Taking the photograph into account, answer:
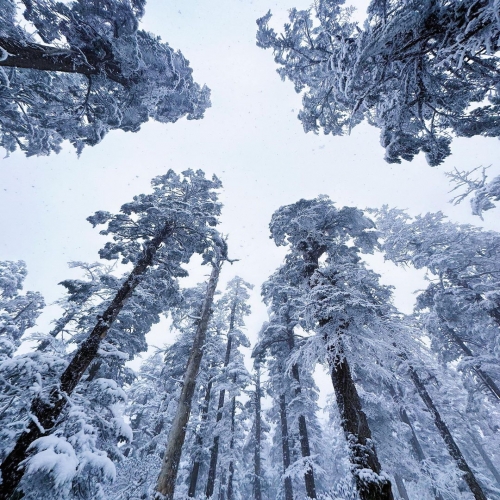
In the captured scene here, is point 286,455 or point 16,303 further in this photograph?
point 16,303

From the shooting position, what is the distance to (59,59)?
7.11 m

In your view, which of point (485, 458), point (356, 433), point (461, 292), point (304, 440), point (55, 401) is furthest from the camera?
point (485, 458)

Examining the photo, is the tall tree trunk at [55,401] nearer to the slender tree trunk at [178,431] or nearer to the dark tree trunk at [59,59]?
the slender tree trunk at [178,431]

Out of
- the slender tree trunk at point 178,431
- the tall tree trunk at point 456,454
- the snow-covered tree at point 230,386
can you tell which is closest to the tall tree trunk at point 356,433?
the slender tree trunk at point 178,431

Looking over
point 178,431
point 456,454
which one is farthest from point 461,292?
point 178,431

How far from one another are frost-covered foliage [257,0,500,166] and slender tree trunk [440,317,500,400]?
14.0 m

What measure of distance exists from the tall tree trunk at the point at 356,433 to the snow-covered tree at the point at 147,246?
21.7ft

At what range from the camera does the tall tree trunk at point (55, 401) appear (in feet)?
16.1

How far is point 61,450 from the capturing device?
15.9 ft

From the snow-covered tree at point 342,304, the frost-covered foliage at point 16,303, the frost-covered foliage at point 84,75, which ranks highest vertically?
the frost-covered foliage at point 16,303

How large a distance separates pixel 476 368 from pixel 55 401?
2030 centimetres

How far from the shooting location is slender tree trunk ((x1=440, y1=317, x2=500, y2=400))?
539 inches

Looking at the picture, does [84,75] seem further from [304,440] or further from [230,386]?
[304,440]

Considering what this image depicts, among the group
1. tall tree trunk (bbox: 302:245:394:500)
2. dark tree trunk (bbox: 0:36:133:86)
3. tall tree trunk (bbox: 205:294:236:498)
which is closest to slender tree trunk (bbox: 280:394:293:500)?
tall tree trunk (bbox: 205:294:236:498)
